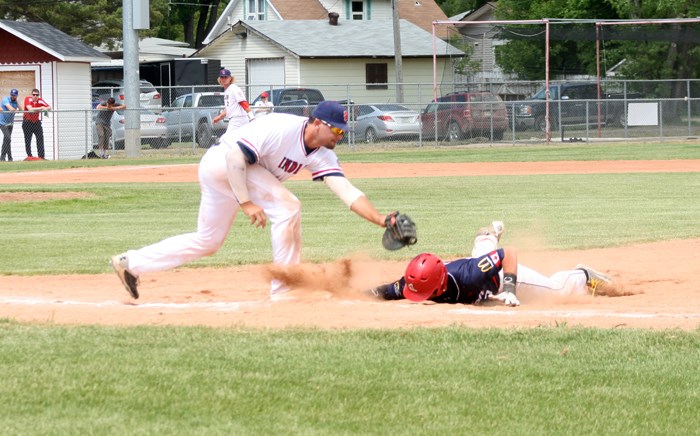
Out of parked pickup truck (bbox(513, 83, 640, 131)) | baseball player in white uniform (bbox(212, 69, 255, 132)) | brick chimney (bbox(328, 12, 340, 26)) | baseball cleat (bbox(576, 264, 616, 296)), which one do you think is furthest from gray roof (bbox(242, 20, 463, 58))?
baseball cleat (bbox(576, 264, 616, 296))

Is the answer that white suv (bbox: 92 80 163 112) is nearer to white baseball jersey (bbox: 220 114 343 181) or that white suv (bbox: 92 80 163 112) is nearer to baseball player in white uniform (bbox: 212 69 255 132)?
baseball player in white uniform (bbox: 212 69 255 132)

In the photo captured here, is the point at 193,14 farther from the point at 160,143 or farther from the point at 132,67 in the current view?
the point at 132,67

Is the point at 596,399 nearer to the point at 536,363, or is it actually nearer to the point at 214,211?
the point at 536,363

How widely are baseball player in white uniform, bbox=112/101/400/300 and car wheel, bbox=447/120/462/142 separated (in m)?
26.5

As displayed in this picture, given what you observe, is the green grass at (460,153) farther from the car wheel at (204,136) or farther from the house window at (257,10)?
the house window at (257,10)

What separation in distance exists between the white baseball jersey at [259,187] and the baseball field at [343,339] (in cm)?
38

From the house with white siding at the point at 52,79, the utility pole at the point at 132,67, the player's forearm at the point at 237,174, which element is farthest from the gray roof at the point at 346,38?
the player's forearm at the point at 237,174

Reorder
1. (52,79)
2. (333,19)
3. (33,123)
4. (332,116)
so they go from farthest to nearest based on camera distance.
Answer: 1. (333,19)
2. (52,79)
3. (33,123)
4. (332,116)

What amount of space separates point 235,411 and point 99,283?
524 centimetres

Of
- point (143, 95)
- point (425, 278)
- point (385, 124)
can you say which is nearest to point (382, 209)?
point (425, 278)

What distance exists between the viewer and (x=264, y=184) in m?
8.30

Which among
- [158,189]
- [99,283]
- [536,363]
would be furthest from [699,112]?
[536,363]

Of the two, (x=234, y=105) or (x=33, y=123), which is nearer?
(x=234, y=105)

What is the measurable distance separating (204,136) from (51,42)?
5.24 metres
